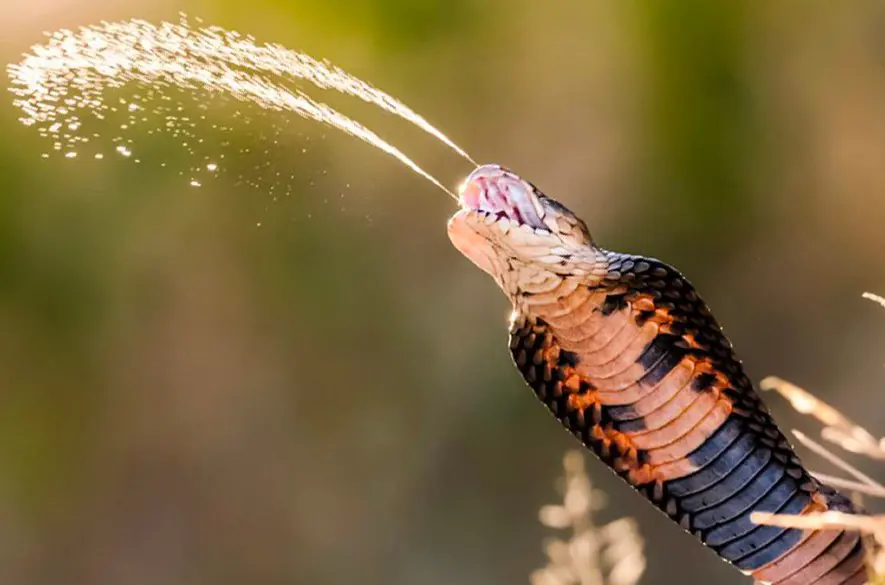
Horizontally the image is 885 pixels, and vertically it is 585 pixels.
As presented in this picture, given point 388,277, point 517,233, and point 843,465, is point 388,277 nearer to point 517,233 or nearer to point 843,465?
point 517,233

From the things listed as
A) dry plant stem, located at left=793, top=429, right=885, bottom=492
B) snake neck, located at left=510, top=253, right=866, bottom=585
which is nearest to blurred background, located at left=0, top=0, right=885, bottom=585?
snake neck, located at left=510, top=253, right=866, bottom=585

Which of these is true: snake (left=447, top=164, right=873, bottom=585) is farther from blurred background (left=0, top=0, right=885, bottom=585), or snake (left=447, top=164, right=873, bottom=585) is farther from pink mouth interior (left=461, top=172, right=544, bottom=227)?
blurred background (left=0, top=0, right=885, bottom=585)

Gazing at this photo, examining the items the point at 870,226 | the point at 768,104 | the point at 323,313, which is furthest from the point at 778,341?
the point at 323,313

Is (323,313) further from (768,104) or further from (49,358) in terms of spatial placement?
Answer: (768,104)

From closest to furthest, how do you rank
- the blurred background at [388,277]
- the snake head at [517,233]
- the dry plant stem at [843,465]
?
1. the dry plant stem at [843,465]
2. the snake head at [517,233]
3. the blurred background at [388,277]

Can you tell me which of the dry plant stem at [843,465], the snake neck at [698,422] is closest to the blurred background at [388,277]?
the snake neck at [698,422]

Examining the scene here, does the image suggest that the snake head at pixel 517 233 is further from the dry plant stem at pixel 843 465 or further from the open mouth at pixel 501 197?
the dry plant stem at pixel 843 465
